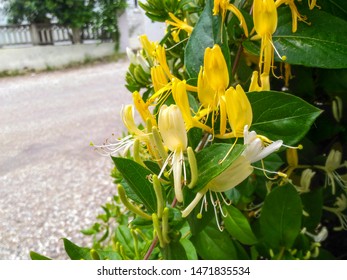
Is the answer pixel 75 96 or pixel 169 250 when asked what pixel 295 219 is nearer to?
pixel 169 250

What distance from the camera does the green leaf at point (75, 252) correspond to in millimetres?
314

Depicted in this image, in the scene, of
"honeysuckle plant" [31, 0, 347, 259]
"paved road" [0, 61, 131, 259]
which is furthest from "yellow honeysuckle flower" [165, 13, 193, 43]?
"paved road" [0, 61, 131, 259]

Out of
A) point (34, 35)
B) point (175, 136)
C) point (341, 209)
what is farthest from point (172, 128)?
point (34, 35)

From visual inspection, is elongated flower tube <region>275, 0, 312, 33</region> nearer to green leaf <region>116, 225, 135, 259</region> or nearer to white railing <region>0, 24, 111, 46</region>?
green leaf <region>116, 225, 135, 259</region>

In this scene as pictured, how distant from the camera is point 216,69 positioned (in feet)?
0.78

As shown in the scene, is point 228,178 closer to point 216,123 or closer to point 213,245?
point 216,123

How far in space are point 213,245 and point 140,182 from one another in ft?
0.57

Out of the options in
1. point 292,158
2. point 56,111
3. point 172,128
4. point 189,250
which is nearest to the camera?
point 172,128

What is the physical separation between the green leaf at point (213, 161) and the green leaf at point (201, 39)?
0.07m

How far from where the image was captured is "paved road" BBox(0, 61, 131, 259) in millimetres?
722

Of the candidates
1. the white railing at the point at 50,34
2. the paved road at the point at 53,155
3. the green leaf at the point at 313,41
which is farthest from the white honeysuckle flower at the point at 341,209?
the white railing at the point at 50,34

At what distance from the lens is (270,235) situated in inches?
16.4

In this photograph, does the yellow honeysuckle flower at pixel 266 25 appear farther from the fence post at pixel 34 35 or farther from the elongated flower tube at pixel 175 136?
the fence post at pixel 34 35

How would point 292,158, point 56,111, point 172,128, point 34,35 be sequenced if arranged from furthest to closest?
point 34,35
point 56,111
point 292,158
point 172,128
